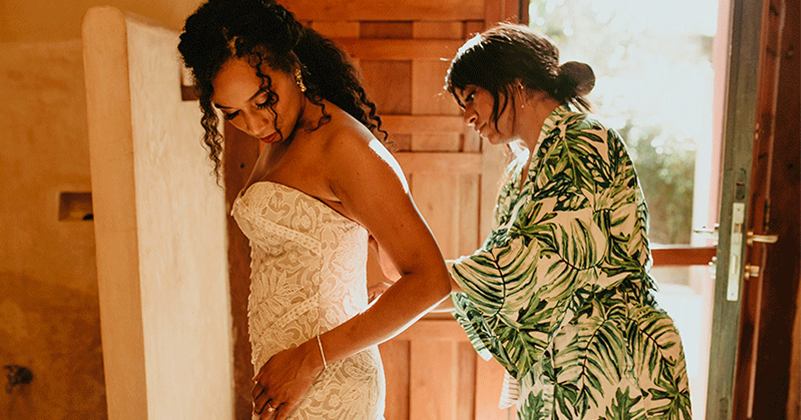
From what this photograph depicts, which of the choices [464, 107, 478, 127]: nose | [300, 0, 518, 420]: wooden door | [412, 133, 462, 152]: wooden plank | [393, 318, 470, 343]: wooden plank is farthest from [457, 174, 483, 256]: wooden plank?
[464, 107, 478, 127]: nose

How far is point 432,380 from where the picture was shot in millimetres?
2234

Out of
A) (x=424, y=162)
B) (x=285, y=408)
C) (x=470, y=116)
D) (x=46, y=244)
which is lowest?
(x=285, y=408)

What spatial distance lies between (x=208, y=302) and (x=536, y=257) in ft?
4.22

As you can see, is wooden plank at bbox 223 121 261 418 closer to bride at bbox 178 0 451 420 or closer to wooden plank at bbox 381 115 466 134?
wooden plank at bbox 381 115 466 134

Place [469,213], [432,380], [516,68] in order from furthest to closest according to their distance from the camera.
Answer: [432,380]
[469,213]
[516,68]

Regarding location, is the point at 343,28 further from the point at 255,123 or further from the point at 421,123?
the point at 255,123

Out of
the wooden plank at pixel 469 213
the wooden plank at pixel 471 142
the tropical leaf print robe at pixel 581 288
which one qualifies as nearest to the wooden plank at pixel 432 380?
the wooden plank at pixel 469 213

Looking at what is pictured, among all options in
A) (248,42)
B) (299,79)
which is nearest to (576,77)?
(299,79)

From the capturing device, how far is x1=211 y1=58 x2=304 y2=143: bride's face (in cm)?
106

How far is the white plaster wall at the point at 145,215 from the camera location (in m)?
1.37

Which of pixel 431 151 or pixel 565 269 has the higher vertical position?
pixel 431 151

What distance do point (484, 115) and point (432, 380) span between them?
1271mm

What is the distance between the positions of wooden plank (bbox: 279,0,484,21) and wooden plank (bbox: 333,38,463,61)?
8 centimetres

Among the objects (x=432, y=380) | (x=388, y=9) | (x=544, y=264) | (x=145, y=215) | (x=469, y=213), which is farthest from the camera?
(x=432, y=380)
